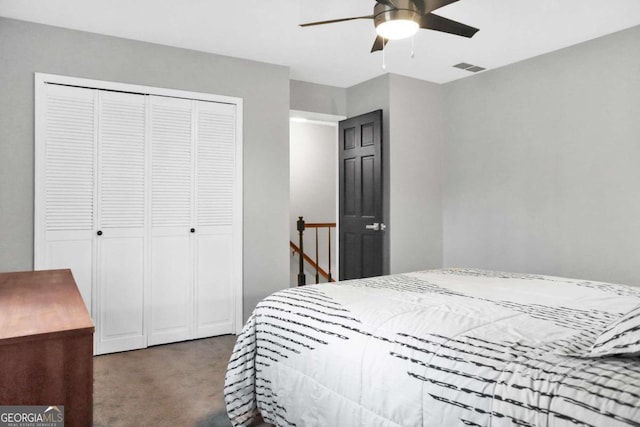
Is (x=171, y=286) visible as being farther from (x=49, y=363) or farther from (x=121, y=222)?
(x=49, y=363)

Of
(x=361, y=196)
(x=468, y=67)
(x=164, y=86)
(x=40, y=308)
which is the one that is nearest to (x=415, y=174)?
(x=361, y=196)

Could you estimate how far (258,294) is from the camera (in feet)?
14.1

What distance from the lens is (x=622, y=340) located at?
1.20 meters

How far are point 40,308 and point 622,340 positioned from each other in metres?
1.79

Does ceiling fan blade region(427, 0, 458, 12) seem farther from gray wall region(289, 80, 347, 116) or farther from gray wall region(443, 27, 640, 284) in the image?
gray wall region(289, 80, 347, 116)

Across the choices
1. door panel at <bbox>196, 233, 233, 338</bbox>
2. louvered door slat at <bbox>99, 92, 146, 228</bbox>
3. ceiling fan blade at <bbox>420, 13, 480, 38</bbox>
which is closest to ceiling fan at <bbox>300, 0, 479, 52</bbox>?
ceiling fan blade at <bbox>420, 13, 480, 38</bbox>

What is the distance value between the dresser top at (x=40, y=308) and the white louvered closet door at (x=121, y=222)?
133 centimetres

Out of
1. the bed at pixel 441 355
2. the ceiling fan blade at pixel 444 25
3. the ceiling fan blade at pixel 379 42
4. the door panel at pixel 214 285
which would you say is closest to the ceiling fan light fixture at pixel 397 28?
the ceiling fan blade at pixel 444 25

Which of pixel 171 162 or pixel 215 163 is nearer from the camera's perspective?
pixel 171 162

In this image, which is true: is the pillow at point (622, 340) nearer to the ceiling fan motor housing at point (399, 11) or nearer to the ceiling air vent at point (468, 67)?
the ceiling fan motor housing at point (399, 11)

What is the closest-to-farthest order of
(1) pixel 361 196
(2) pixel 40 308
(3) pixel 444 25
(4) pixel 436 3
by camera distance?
(2) pixel 40 308
(4) pixel 436 3
(3) pixel 444 25
(1) pixel 361 196

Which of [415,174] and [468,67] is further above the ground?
[468,67]

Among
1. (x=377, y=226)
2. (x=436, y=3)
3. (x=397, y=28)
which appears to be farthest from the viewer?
(x=377, y=226)

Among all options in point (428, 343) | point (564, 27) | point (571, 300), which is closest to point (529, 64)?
point (564, 27)
